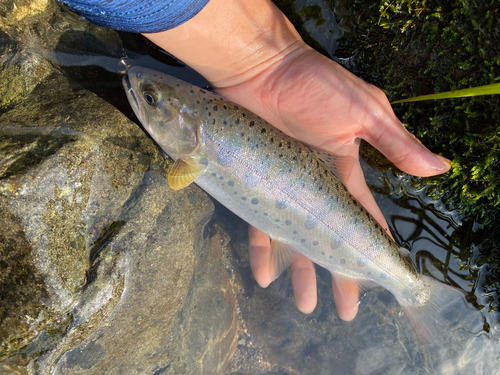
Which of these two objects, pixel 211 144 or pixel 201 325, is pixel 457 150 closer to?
pixel 211 144

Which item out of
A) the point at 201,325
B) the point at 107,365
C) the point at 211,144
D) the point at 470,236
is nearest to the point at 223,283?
the point at 201,325

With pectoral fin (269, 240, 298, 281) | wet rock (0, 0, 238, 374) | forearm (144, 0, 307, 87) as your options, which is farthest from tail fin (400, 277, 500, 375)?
forearm (144, 0, 307, 87)

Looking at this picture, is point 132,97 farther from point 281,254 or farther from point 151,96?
point 281,254

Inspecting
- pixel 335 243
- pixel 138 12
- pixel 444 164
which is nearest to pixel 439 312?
pixel 335 243

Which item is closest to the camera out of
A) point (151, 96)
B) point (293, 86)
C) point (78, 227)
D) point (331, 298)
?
point (78, 227)

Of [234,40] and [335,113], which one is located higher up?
[234,40]

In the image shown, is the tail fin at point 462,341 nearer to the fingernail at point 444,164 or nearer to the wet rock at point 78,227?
the fingernail at point 444,164
